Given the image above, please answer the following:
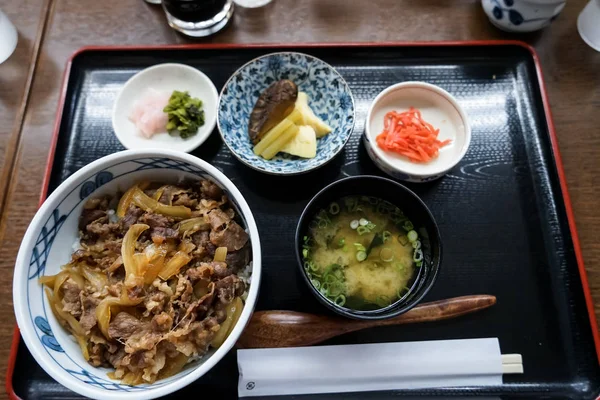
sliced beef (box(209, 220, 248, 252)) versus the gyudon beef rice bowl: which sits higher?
sliced beef (box(209, 220, 248, 252))

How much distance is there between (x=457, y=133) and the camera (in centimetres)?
169

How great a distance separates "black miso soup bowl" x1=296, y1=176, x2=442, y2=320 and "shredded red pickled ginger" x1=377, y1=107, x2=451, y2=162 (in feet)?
0.81

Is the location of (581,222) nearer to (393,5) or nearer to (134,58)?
(393,5)

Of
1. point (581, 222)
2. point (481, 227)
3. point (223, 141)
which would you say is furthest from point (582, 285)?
point (223, 141)

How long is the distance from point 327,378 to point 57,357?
0.77 metres

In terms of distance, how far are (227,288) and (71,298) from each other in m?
0.44

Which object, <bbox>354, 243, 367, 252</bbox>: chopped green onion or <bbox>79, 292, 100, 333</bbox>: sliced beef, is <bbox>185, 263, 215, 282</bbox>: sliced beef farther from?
<bbox>354, 243, 367, 252</bbox>: chopped green onion

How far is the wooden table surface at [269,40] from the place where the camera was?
170cm

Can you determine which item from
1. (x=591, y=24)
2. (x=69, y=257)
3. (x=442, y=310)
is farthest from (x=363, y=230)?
(x=591, y=24)

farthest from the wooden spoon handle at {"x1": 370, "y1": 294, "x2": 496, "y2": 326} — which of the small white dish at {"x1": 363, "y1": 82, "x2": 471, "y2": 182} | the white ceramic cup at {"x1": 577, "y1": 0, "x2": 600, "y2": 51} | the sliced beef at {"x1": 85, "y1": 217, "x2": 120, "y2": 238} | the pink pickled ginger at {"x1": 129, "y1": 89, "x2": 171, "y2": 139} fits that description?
the white ceramic cup at {"x1": 577, "y1": 0, "x2": 600, "y2": 51}

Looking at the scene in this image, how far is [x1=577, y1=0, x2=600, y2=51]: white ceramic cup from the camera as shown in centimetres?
186

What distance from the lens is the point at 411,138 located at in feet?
5.36

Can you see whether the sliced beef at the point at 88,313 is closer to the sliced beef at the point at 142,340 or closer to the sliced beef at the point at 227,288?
the sliced beef at the point at 142,340

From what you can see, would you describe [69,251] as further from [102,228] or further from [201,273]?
[201,273]
